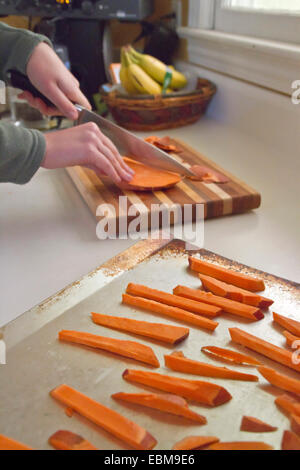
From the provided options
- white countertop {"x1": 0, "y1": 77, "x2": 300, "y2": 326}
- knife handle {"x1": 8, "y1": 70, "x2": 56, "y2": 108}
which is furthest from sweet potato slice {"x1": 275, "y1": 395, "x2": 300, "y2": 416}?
knife handle {"x1": 8, "y1": 70, "x2": 56, "y2": 108}

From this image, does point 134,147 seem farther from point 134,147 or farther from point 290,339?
point 290,339

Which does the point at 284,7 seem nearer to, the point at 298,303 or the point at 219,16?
the point at 219,16

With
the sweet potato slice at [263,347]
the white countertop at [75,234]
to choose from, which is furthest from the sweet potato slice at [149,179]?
the sweet potato slice at [263,347]

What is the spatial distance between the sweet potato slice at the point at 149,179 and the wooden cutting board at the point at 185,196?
14mm

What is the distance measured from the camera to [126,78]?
1521 mm

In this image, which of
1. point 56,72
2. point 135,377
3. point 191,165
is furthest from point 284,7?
point 135,377

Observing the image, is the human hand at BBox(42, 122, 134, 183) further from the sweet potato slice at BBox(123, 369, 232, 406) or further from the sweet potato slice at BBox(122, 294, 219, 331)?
the sweet potato slice at BBox(123, 369, 232, 406)

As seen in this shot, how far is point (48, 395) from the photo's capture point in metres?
0.52

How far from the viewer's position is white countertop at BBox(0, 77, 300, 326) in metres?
0.75

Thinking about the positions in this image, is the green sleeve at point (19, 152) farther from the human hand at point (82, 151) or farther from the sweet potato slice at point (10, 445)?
the sweet potato slice at point (10, 445)

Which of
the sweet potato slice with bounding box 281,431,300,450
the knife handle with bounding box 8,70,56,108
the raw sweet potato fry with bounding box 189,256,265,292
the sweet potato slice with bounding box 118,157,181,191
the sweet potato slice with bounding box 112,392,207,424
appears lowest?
the sweet potato slice with bounding box 281,431,300,450

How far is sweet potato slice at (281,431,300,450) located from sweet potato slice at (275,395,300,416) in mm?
28

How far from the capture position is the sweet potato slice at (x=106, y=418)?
46cm

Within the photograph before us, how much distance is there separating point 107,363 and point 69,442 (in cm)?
12
